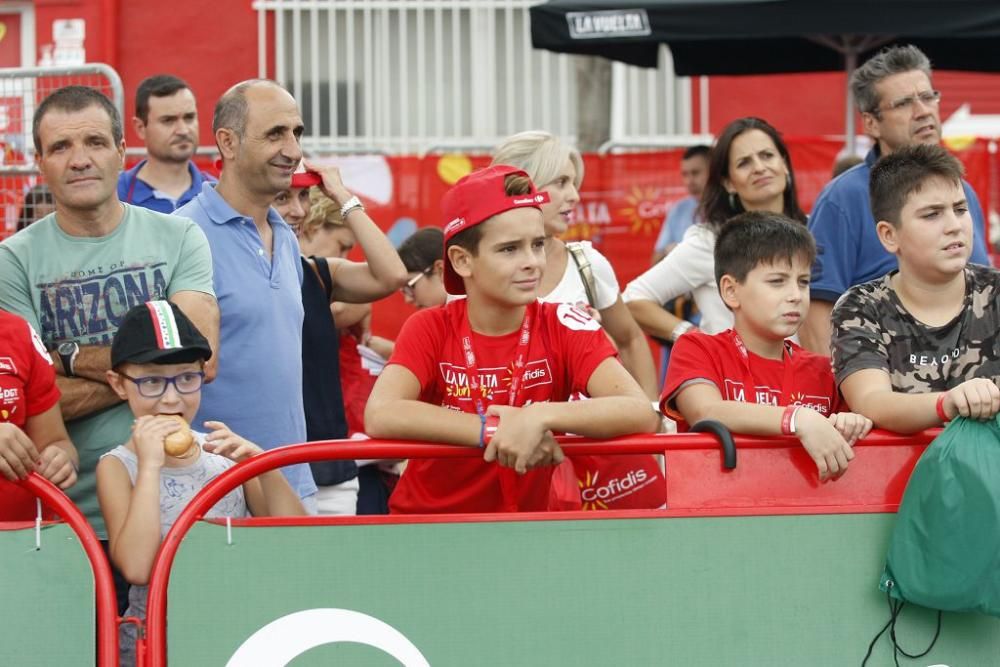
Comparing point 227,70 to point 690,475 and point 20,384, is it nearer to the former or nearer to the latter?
point 20,384

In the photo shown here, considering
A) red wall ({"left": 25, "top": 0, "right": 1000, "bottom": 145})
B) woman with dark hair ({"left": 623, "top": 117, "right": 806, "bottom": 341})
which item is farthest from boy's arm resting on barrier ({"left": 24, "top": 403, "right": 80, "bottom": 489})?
red wall ({"left": 25, "top": 0, "right": 1000, "bottom": 145})

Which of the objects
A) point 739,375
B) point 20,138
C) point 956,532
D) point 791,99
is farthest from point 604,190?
point 956,532

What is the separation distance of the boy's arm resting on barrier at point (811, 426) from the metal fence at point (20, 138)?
4288 millimetres

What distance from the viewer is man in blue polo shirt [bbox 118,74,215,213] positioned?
740 cm

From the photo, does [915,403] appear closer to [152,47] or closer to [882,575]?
[882,575]

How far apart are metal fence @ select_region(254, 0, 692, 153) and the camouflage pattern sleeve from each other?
33.8 ft

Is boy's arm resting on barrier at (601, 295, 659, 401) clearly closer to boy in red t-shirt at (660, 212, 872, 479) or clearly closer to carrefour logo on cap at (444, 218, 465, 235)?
boy in red t-shirt at (660, 212, 872, 479)

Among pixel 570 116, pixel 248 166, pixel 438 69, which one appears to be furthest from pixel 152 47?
pixel 248 166

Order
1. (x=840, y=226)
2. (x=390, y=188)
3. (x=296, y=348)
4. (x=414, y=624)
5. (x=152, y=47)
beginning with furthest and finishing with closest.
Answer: (x=152, y=47) < (x=390, y=188) < (x=840, y=226) < (x=296, y=348) < (x=414, y=624)

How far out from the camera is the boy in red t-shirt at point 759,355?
14.3 ft

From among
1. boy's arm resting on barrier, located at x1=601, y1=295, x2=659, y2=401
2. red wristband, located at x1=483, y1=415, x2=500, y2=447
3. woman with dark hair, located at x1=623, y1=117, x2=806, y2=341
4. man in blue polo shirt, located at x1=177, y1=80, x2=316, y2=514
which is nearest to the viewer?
red wristband, located at x1=483, y1=415, x2=500, y2=447

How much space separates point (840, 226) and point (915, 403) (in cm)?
173

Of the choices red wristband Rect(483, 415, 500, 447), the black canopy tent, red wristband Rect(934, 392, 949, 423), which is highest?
the black canopy tent

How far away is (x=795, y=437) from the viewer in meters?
4.28
